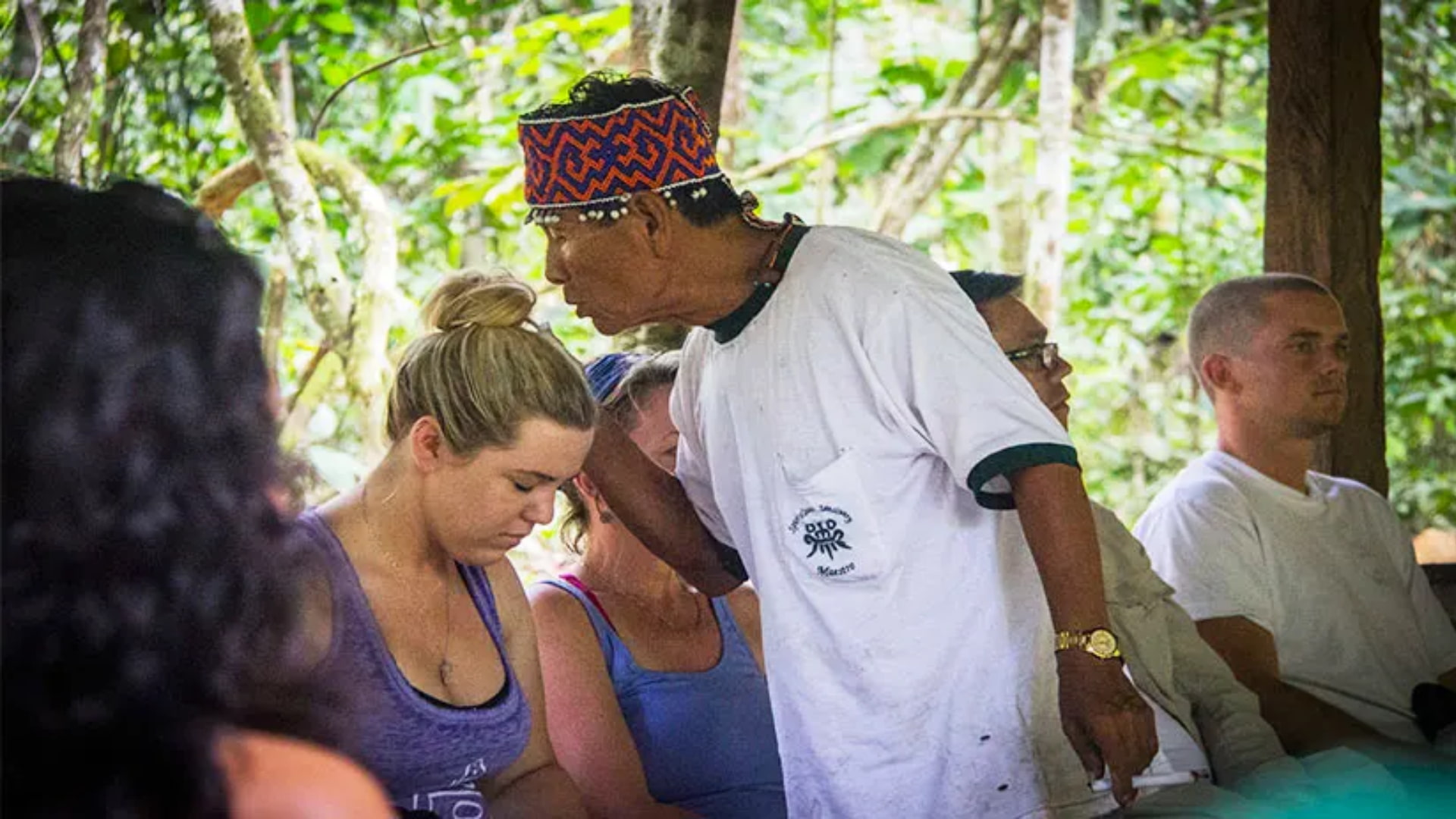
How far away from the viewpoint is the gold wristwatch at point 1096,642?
93.1 inches

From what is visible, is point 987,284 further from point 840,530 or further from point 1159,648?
point 840,530

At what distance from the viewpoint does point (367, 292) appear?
13.9 feet

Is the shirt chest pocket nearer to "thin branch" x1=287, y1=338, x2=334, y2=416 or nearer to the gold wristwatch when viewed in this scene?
the gold wristwatch

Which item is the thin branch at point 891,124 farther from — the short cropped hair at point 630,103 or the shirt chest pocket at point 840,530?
the shirt chest pocket at point 840,530

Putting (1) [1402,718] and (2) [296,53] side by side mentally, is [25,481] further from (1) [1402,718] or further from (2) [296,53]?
(2) [296,53]

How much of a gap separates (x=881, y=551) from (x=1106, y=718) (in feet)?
1.28

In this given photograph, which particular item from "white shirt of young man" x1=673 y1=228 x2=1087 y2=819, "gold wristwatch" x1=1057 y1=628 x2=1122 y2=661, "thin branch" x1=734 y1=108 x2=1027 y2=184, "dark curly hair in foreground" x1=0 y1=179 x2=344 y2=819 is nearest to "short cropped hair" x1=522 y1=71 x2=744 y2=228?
"white shirt of young man" x1=673 y1=228 x2=1087 y2=819

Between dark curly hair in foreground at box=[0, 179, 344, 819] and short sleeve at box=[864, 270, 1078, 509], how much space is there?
143cm

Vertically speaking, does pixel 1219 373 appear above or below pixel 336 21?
below

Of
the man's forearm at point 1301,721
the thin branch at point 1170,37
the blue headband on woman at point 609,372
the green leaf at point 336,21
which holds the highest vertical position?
the thin branch at point 1170,37

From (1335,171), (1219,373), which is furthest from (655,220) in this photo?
(1335,171)

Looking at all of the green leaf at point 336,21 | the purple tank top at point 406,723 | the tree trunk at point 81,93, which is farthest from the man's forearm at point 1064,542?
the green leaf at point 336,21

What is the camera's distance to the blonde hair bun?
8.40 feet

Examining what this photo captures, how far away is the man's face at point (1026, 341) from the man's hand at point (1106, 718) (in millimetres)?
1044
